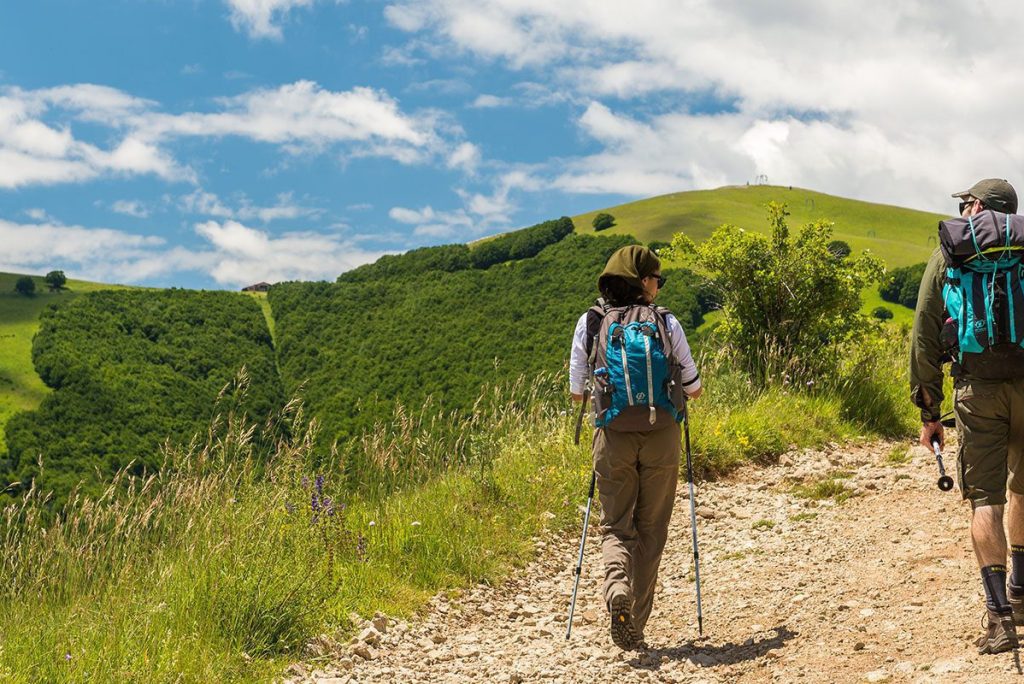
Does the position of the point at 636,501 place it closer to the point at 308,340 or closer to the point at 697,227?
the point at 697,227

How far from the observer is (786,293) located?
36.0 feet

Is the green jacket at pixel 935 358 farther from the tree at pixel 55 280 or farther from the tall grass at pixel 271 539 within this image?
the tree at pixel 55 280

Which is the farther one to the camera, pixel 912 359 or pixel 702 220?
pixel 702 220

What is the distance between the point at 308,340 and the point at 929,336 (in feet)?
339

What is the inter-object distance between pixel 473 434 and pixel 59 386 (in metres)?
89.6

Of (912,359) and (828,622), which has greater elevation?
(912,359)

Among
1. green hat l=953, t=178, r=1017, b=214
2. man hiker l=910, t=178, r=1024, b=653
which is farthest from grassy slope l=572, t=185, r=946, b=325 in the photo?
man hiker l=910, t=178, r=1024, b=653

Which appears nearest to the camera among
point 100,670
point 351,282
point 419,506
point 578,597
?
point 100,670

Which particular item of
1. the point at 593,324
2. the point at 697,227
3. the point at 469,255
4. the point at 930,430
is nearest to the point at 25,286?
the point at 469,255

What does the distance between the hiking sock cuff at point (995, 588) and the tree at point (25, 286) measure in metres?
123

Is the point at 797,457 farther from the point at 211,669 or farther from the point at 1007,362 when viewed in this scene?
the point at 211,669

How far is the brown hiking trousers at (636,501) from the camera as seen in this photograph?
4727mm

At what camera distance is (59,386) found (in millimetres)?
85562

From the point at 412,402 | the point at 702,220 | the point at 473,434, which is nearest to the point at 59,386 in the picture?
the point at 412,402
